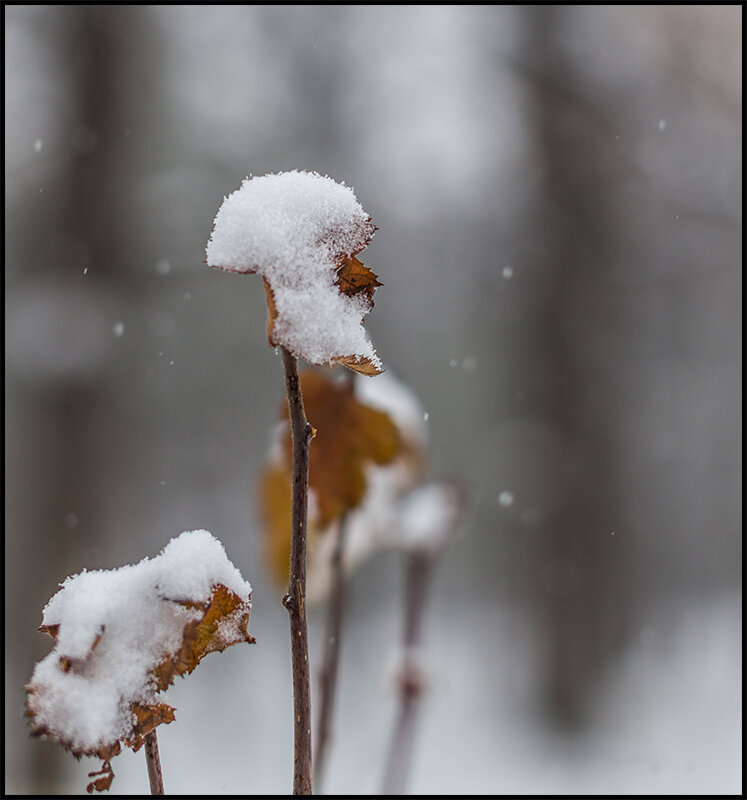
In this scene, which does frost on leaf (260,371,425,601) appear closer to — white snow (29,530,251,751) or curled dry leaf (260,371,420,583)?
curled dry leaf (260,371,420,583)

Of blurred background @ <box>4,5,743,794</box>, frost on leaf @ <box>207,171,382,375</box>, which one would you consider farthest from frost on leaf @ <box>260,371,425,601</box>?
blurred background @ <box>4,5,743,794</box>

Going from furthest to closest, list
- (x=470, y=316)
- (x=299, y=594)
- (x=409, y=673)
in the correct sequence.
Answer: (x=470, y=316)
(x=409, y=673)
(x=299, y=594)

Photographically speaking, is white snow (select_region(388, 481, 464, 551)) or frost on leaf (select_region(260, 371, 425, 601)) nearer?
frost on leaf (select_region(260, 371, 425, 601))

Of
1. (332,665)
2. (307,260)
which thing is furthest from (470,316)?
(307,260)

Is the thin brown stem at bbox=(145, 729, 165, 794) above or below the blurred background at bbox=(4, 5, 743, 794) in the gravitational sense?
below

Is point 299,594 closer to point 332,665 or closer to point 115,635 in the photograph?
point 115,635

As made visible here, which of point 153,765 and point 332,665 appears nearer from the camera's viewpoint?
point 153,765

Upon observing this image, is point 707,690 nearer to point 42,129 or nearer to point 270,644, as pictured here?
point 270,644
